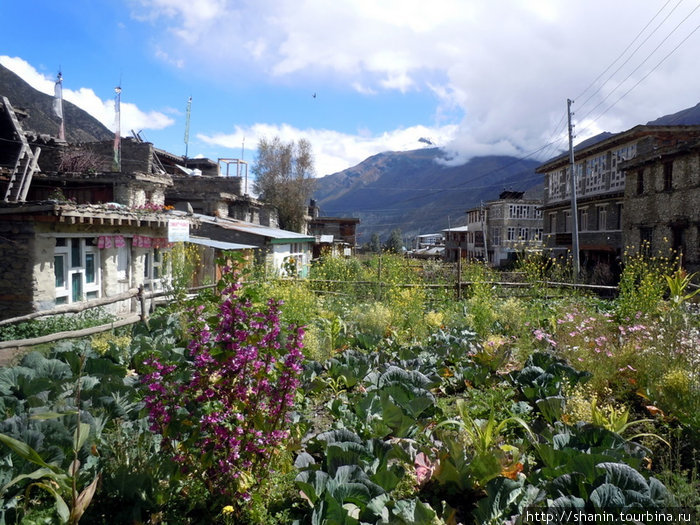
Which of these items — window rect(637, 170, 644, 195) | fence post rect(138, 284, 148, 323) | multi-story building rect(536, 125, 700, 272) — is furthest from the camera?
multi-story building rect(536, 125, 700, 272)

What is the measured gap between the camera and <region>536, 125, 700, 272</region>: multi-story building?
26.2 metres

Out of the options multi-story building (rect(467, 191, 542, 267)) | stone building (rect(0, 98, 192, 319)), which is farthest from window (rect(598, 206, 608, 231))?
stone building (rect(0, 98, 192, 319))

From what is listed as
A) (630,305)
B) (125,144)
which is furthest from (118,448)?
(125,144)

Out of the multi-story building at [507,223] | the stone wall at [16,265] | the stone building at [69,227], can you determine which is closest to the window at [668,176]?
the stone building at [69,227]

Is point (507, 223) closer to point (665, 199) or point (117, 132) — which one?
point (665, 199)

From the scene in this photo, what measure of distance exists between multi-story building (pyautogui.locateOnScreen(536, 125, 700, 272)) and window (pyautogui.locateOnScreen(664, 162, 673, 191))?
2.22m

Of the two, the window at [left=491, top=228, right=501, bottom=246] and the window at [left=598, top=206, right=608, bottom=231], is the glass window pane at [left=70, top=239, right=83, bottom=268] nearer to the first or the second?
the window at [left=598, top=206, right=608, bottom=231]

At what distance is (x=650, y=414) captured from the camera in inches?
203

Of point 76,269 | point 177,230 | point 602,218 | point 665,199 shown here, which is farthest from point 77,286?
point 602,218

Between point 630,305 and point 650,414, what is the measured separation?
13.8 feet

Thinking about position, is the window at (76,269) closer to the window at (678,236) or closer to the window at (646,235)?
the window at (678,236)

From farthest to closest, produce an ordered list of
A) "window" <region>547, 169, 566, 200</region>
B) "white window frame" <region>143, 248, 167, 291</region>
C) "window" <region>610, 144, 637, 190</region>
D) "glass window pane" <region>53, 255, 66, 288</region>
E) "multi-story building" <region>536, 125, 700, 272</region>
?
"window" <region>547, 169, 566, 200</region> < "window" <region>610, 144, 637, 190</region> < "multi-story building" <region>536, 125, 700, 272</region> < "white window frame" <region>143, 248, 167, 291</region> < "glass window pane" <region>53, 255, 66, 288</region>

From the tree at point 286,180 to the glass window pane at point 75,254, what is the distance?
25035mm

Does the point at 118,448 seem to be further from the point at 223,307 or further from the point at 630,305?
the point at 630,305
